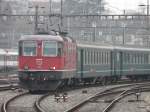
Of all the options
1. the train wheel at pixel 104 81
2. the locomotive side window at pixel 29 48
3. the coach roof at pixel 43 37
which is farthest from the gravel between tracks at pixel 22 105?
the train wheel at pixel 104 81

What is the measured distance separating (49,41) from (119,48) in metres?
15.9

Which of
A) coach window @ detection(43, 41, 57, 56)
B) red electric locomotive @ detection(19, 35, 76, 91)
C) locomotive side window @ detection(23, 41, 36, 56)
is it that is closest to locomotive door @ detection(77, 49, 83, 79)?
red electric locomotive @ detection(19, 35, 76, 91)

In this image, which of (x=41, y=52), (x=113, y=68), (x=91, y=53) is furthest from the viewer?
(x=113, y=68)

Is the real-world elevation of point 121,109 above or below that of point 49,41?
below

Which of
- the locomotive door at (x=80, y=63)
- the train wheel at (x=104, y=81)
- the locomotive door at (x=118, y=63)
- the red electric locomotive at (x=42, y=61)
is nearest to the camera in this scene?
the red electric locomotive at (x=42, y=61)

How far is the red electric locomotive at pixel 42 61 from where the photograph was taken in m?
26.9

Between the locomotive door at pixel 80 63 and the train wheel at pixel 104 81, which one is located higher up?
the locomotive door at pixel 80 63

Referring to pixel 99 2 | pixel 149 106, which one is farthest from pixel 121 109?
pixel 99 2

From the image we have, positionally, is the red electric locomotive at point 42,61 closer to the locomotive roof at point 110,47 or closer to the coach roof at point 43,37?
the coach roof at point 43,37

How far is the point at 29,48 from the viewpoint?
27.5 metres

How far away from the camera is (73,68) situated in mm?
30578

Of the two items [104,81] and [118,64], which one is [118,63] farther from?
[104,81]

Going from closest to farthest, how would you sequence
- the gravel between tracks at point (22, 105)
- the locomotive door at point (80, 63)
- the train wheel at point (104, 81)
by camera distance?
the gravel between tracks at point (22, 105)
the locomotive door at point (80, 63)
the train wheel at point (104, 81)

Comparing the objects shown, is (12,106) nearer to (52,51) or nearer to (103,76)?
(52,51)
